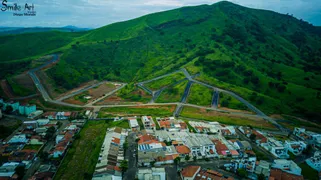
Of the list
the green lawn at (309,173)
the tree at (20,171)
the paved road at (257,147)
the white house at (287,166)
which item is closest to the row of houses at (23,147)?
the tree at (20,171)

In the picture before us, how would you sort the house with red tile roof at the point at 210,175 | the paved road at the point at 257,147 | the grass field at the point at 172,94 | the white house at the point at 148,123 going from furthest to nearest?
the grass field at the point at 172,94
the white house at the point at 148,123
the paved road at the point at 257,147
the house with red tile roof at the point at 210,175

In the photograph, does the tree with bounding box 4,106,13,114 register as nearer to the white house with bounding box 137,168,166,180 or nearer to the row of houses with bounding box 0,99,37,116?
the row of houses with bounding box 0,99,37,116

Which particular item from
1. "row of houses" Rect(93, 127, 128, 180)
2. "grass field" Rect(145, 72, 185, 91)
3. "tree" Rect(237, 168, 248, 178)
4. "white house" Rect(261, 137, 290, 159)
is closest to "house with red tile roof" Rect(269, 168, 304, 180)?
"tree" Rect(237, 168, 248, 178)

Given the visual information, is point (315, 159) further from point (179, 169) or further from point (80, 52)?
point (80, 52)

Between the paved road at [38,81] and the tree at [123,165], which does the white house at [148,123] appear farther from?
the paved road at [38,81]

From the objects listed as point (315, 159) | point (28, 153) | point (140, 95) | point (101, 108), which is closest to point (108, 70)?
point (140, 95)

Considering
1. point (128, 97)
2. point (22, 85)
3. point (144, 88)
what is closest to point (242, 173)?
point (128, 97)
